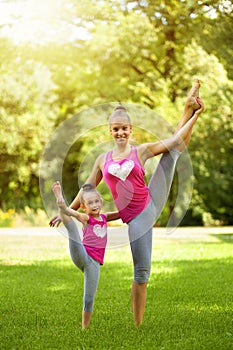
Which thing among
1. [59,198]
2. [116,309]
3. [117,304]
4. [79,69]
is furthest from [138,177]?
[79,69]

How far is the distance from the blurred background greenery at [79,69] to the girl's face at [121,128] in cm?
1555

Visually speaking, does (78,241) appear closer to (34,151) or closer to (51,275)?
(51,275)

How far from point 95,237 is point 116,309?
1.77m

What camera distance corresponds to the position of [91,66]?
30.9m

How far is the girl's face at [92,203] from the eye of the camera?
5.47 m

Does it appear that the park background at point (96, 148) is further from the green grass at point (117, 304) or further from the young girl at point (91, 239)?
the young girl at point (91, 239)

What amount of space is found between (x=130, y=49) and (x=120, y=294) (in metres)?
21.5

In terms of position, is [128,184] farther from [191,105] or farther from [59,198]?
[191,105]

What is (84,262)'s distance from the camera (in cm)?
541

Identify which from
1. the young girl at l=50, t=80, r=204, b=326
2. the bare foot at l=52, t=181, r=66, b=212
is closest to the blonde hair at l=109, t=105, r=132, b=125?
the young girl at l=50, t=80, r=204, b=326

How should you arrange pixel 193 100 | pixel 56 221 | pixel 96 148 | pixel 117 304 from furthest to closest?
1. pixel 117 304
2. pixel 96 148
3. pixel 193 100
4. pixel 56 221

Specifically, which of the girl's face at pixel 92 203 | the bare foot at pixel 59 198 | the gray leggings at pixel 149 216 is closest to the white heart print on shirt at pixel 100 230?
the girl's face at pixel 92 203

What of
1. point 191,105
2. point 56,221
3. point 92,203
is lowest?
point 56,221

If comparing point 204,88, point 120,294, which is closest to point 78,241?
point 120,294
